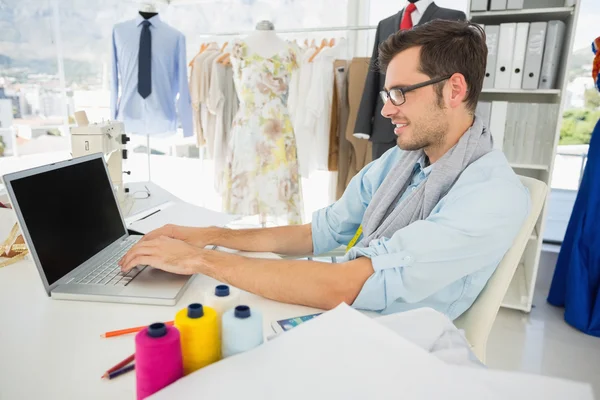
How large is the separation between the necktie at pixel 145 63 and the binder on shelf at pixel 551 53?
2.38m

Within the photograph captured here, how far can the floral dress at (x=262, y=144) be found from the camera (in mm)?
2732

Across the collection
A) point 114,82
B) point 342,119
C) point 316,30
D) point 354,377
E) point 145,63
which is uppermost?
point 316,30

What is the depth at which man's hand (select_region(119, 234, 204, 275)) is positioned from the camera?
105 centimetres

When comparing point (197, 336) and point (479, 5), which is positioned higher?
point (479, 5)

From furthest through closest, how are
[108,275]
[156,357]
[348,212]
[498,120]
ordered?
[498,120], [348,212], [108,275], [156,357]

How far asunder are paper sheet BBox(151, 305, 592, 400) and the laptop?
0.44m

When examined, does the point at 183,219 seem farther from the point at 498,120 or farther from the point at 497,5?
the point at 497,5

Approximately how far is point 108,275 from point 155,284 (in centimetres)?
13

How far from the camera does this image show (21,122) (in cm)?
349

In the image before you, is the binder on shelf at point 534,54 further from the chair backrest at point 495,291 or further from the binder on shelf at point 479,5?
the chair backrest at point 495,291

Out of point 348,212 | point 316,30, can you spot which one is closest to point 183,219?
point 348,212

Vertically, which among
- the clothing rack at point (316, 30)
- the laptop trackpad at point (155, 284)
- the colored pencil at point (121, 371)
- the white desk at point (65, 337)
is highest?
the clothing rack at point (316, 30)

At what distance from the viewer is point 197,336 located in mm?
615

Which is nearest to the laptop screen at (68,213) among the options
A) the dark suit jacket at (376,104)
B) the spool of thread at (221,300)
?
the spool of thread at (221,300)
